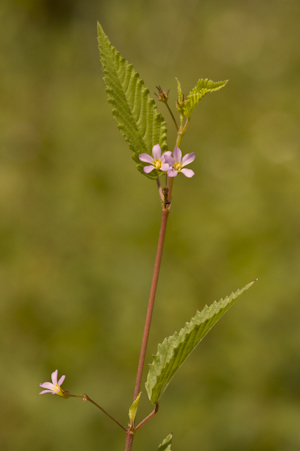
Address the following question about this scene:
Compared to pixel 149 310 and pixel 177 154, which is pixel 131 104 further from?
pixel 149 310

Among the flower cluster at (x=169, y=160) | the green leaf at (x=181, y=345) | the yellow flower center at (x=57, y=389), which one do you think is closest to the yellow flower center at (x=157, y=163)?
the flower cluster at (x=169, y=160)

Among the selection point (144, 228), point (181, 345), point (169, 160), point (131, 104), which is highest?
point (144, 228)

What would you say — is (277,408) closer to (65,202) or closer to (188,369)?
(188,369)

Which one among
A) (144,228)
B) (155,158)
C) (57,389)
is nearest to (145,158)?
(155,158)

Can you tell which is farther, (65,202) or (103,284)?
(65,202)

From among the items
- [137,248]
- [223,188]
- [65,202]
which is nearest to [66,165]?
[65,202]

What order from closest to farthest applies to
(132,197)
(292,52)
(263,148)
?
1. (132,197)
2. (263,148)
3. (292,52)
